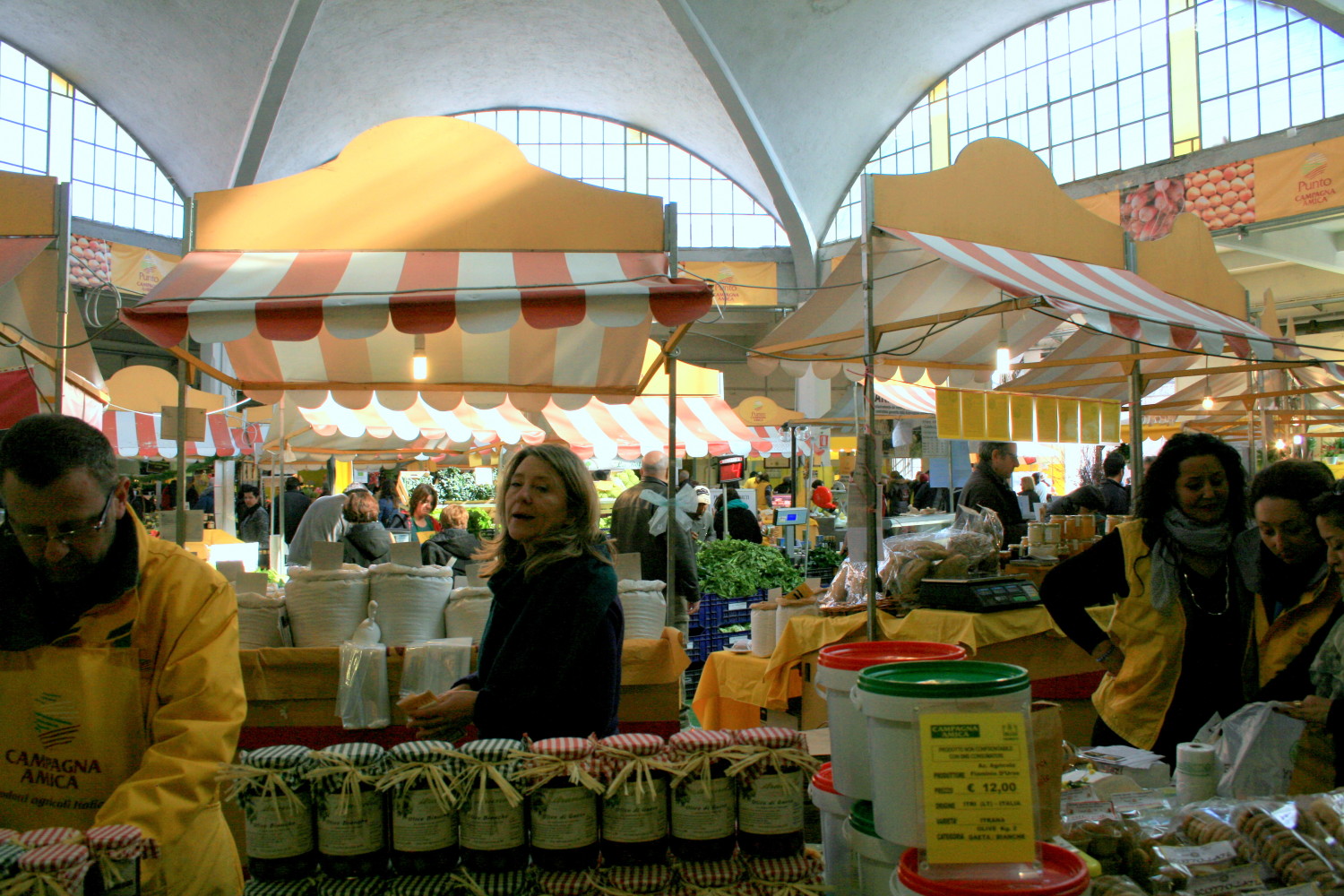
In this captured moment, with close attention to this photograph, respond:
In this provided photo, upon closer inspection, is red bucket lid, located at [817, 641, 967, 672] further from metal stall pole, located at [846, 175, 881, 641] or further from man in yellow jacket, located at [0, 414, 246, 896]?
metal stall pole, located at [846, 175, 881, 641]

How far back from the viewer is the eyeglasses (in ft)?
5.28

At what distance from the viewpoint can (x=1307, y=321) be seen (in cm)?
1714

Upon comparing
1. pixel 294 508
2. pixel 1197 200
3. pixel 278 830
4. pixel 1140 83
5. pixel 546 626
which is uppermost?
pixel 1140 83

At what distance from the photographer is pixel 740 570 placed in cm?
686

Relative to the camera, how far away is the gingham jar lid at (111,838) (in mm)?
1273

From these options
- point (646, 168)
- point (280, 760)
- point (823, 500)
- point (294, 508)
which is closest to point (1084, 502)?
point (823, 500)

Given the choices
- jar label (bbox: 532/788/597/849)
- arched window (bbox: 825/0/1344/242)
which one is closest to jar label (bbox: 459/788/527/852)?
jar label (bbox: 532/788/597/849)

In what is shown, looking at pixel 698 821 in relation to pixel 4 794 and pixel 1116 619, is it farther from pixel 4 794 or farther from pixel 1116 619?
pixel 1116 619

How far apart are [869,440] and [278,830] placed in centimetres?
277

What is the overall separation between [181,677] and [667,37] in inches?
808

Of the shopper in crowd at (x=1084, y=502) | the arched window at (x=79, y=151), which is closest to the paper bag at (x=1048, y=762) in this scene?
the shopper in crowd at (x=1084, y=502)

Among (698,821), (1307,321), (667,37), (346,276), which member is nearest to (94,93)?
(667,37)

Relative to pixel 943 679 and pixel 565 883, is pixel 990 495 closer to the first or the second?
pixel 943 679

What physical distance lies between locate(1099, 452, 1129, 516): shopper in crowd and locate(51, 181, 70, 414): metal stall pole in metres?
7.41
